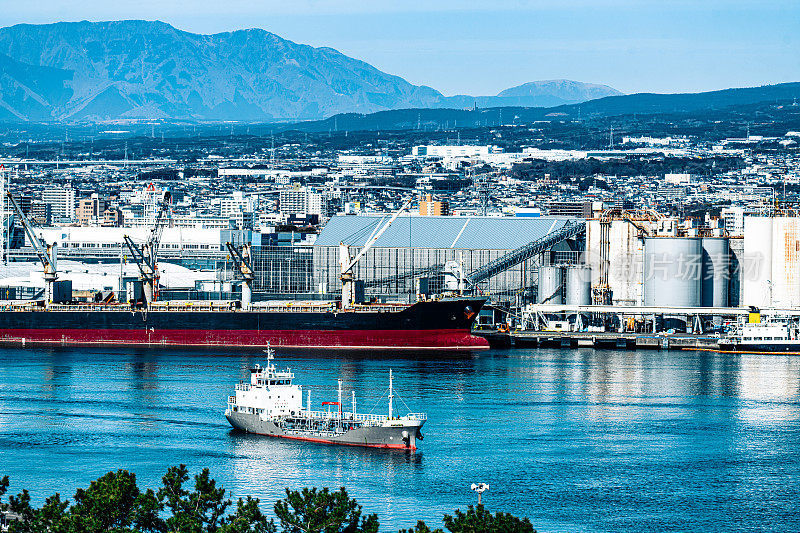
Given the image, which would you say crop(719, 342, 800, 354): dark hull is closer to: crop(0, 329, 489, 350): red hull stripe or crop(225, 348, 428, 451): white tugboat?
crop(0, 329, 489, 350): red hull stripe

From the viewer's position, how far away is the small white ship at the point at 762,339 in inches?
2411

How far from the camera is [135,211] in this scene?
512 ft

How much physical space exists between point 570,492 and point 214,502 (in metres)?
9.12

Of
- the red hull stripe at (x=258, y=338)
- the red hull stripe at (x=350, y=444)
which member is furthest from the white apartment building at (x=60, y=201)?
the red hull stripe at (x=350, y=444)

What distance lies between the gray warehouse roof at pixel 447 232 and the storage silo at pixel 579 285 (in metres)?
5.62

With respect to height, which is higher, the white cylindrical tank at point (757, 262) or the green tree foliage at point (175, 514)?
the white cylindrical tank at point (757, 262)

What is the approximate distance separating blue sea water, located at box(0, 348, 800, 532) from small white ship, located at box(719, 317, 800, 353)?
554 centimetres

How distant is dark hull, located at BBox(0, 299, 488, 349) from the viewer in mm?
61750

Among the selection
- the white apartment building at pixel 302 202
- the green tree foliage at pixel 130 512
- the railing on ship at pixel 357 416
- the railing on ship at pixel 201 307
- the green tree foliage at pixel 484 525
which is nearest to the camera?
the green tree foliage at pixel 484 525

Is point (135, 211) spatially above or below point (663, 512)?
above

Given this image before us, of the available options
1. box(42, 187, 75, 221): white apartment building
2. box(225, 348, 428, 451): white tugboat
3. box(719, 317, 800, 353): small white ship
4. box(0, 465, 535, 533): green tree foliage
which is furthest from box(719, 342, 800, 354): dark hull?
box(42, 187, 75, 221): white apartment building

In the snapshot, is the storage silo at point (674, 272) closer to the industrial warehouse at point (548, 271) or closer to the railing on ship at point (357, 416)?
the industrial warehouse at point (548, 271)

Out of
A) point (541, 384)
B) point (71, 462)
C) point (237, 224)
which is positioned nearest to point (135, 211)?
point (237, 224)

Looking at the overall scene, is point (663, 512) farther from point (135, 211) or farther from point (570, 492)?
point (135, 211)
